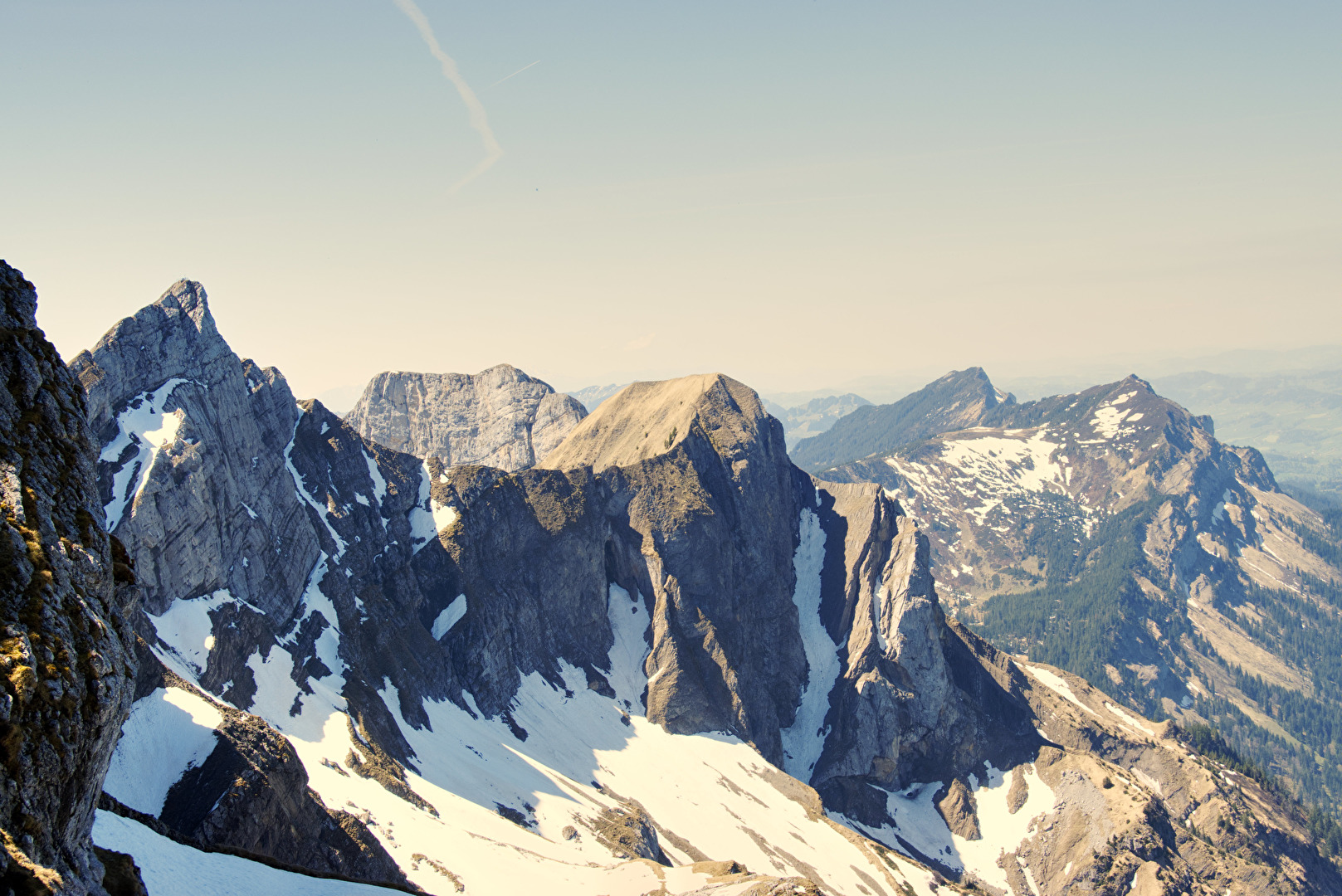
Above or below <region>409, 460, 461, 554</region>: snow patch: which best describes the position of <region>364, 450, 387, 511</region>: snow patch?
above

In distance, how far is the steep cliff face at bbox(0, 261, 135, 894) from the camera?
20125mm

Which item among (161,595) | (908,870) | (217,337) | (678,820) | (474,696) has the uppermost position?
(217,337)

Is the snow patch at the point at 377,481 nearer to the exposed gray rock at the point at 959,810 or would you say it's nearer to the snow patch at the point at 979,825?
the snow patch at the point at 979,825

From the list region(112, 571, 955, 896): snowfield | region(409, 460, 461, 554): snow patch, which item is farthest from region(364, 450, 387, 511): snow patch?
region(112, 571, 955, 896): snowfield

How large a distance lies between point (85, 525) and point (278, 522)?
113 m

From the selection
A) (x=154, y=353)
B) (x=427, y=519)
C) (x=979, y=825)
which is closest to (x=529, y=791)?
(x=427, y=519)

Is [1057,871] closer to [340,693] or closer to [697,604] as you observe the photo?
[697,604]

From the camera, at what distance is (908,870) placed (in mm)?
151250

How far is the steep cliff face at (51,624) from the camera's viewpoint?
20125 mm

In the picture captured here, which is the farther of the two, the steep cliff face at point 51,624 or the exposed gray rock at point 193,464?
the exposed gray rock at point 193,464

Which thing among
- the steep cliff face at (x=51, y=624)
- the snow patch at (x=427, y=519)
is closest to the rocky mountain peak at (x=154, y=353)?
the snow patch at (x=427, y=519)

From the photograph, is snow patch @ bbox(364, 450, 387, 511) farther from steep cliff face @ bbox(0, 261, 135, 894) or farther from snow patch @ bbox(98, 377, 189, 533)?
steep cliff face @ bbox(0, 261, 135, 894)

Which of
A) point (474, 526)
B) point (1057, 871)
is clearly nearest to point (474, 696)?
point (474, 526)

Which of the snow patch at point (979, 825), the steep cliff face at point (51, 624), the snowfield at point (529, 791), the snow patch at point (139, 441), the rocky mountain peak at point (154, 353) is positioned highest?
the rocky mountain peak at point (154, 353)
